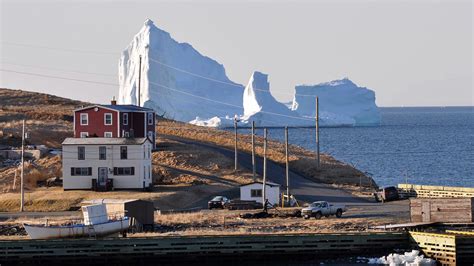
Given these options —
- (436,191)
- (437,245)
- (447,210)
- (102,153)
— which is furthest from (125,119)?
(437,245)

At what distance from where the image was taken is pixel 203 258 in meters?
43.9

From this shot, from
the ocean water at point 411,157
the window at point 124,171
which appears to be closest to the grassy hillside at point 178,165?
the window at point 124,171

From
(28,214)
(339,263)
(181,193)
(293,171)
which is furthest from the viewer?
(293,171)

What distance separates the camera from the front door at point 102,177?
7050cm

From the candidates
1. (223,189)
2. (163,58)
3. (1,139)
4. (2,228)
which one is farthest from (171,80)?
(2,228)

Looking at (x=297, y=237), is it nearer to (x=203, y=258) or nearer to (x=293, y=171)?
(x=203, y=258)

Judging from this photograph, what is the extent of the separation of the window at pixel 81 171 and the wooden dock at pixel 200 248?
2663 centimetres

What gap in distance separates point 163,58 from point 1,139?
107 m

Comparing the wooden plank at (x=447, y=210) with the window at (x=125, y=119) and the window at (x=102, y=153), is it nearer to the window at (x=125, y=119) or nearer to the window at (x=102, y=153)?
the window at (x=102, y=153)

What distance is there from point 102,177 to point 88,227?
79.7 ft

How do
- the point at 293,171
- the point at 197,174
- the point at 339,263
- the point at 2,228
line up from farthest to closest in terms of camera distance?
the point at 293,171
the point at 197,174
the point at 2,228
the point at 339,263

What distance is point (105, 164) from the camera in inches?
2788

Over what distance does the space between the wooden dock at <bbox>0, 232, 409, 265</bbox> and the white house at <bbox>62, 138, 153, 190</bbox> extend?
86.2 ft

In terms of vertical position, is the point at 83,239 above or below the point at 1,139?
below
